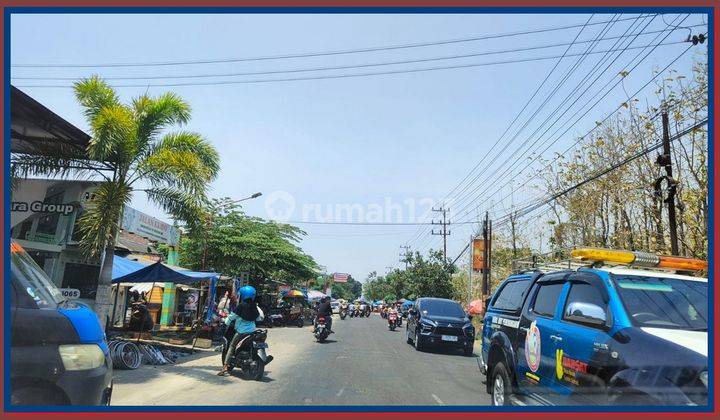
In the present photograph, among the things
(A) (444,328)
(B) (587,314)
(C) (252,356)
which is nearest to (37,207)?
(C) (252,356)

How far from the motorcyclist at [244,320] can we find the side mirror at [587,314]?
6448mm

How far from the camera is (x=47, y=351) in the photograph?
4020 millimetres

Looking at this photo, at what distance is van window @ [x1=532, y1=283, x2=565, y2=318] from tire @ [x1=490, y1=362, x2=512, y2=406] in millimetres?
889

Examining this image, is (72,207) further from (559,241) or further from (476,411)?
(559,241)

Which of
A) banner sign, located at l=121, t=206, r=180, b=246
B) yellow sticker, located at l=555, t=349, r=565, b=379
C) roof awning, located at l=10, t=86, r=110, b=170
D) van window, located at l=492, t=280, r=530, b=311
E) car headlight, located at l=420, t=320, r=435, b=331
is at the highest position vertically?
roof awning, located at l=10, t=86, r=110, b=170

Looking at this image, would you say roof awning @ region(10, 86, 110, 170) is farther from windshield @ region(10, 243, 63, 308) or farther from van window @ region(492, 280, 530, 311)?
van window @ region(492, 280, 530, 311)

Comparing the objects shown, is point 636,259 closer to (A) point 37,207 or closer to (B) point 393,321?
(A) point 37,207

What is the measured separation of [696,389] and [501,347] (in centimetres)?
306

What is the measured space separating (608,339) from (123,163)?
996cm

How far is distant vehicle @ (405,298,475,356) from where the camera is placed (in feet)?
51.4

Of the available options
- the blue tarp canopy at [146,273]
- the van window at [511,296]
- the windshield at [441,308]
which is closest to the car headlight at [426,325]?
the windshield at [441,308]

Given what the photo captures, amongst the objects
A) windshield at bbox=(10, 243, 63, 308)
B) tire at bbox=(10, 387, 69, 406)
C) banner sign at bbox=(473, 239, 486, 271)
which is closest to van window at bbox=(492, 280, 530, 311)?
tire at bbox=(10, 387, 69, 406)

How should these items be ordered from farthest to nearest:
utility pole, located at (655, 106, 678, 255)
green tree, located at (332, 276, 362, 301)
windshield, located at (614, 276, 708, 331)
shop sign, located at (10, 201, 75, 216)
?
green tree, located at (332, 276, 362, 301) < shop sign, located at (10, 201, 75, 216) < utility pole, located at (655, 106, 678, 255) < windshield, located at (614, 276, 708, 331)

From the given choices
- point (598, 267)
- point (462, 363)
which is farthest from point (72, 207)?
point (598, 267)
